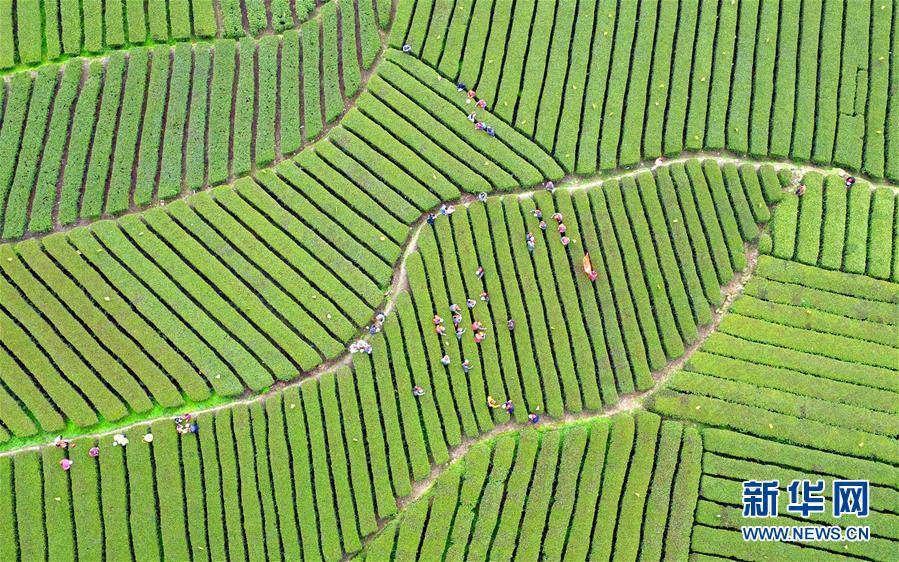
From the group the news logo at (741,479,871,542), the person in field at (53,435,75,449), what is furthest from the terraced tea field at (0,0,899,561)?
the news logo at (741,479,871,542)

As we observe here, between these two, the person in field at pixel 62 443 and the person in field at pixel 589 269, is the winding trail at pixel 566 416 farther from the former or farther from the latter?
the person in field at pixel 589 269

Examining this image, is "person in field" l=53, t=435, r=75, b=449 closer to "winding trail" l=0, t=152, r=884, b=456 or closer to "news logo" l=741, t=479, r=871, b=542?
"winding trail" l=0, t=152, r=884, b=456

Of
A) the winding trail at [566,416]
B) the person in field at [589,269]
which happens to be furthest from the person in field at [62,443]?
the person in field at [589,269]

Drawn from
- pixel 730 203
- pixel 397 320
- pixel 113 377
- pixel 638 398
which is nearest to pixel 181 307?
pixel 113 377

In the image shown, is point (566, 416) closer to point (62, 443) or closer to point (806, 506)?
point (806, 506)

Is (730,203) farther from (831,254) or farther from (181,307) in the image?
(181,307)

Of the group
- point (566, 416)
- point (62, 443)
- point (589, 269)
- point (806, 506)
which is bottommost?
point (806, 506)

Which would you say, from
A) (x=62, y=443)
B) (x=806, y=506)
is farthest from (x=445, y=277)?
(x=806, y=506)
